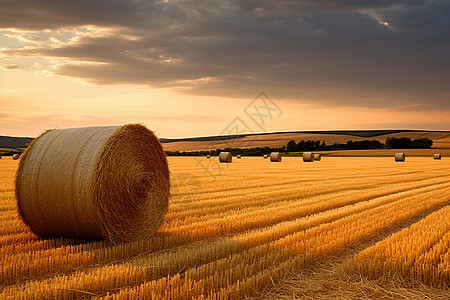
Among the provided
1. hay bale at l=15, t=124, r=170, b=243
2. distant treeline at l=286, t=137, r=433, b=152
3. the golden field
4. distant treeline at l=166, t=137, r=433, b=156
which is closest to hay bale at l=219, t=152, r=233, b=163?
the golden field

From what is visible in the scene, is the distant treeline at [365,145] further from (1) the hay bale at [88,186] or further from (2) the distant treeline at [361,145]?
(1) the hay bale at [88,186]

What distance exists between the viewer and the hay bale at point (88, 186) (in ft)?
23.3

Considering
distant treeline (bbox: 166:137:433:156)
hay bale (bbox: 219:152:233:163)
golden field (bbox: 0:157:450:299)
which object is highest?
distant treeline (bbox: 166:137:433:156)

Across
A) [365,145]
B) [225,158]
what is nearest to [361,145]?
[365,145]

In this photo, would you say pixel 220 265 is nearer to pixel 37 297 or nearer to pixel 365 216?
pixel 37 297

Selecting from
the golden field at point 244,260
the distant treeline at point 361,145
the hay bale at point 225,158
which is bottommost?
the golden field at point 244,260

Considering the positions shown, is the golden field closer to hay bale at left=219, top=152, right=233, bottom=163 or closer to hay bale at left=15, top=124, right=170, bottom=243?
hay bale at left=15, top=124, right=170, bottom=243


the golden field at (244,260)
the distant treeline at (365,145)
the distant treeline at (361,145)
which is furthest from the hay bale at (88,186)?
the distant treeline at (365,145)

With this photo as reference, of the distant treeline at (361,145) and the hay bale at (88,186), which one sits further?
the distant treeline at (361,145)

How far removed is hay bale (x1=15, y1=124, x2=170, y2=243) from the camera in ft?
23.3

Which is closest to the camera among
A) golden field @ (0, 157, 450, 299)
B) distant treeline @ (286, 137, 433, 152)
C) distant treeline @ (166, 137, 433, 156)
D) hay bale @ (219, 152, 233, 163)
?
golden field @ (0, 157, 450, 299)

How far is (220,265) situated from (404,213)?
6.31 m

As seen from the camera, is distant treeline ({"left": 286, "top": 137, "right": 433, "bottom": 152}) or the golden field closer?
→ the golden field

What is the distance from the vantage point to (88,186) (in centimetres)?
702
